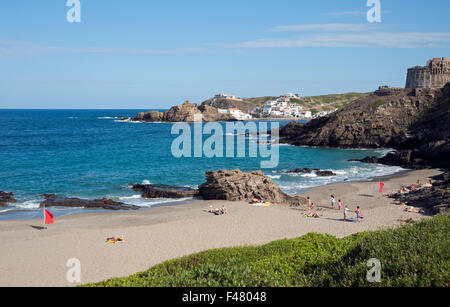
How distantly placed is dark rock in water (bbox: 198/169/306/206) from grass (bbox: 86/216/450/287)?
1469cm

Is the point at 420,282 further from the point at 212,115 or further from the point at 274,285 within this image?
the point at 212,115

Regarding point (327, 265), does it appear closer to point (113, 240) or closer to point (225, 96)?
point (113, 240)

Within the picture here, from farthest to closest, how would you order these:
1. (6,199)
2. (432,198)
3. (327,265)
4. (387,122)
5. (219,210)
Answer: (387,122) → (6,199) → (219,210) → (432,198) → (327,265)

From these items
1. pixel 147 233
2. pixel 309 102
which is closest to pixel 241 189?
pixel 147 233

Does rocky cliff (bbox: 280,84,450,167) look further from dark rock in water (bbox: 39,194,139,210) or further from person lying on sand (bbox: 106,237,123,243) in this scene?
person lying on sand (bbox: 106,237,123,243)

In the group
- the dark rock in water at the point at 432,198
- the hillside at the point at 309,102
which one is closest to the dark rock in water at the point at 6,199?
the dark rock in water at the point at 432,198

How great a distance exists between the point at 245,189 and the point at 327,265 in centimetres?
1730

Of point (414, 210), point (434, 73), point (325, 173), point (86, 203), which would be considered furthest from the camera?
point (434, 73)

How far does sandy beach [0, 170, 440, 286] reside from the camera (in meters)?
15.3

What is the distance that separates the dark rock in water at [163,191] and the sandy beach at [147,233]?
7.43ft

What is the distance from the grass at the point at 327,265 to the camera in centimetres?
793

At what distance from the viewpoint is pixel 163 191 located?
30.4 meters

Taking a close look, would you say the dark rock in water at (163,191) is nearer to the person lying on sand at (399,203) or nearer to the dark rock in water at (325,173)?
the dark rock in water at (325,173)

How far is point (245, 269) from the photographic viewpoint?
870 centimetres
